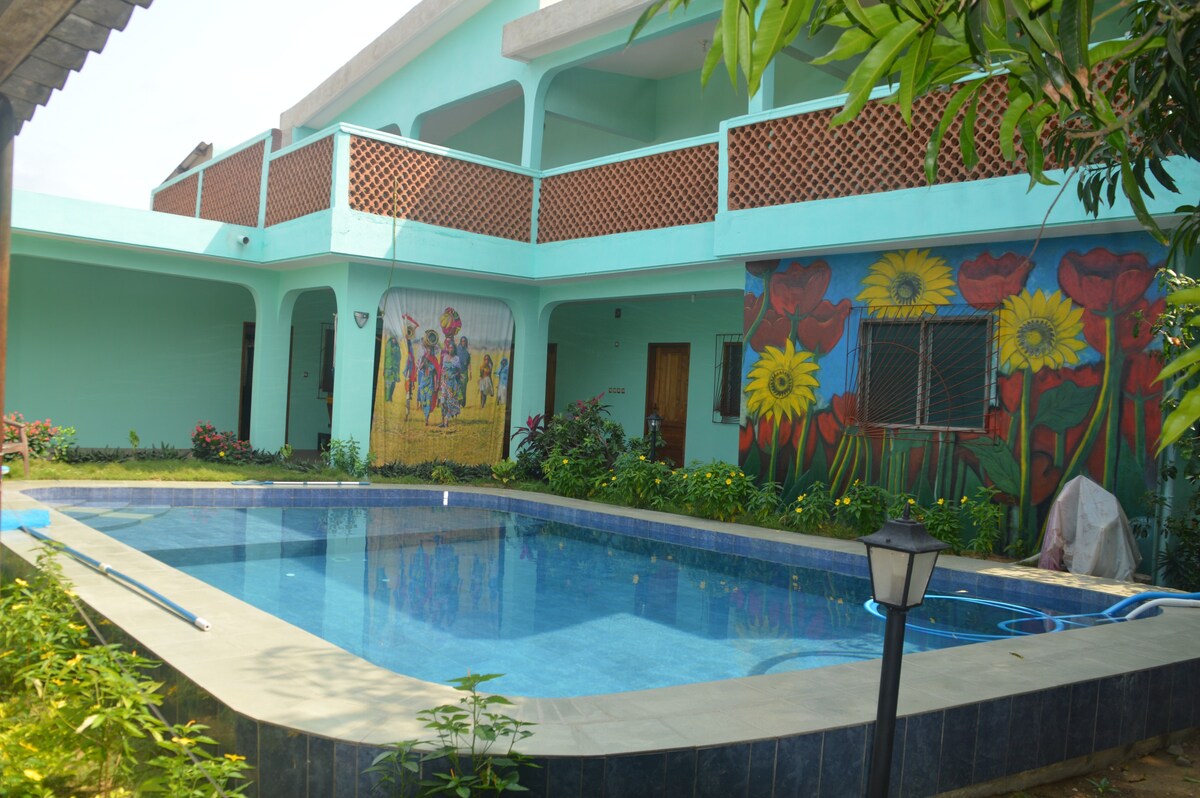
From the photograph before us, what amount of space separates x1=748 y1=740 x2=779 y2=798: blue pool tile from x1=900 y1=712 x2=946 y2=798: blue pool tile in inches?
23.2

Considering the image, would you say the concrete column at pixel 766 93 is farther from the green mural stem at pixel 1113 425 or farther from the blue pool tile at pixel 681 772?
the blue pool tile at pixel 681 772

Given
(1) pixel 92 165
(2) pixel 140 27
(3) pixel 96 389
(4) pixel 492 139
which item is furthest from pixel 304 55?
(2) pixel 140 27

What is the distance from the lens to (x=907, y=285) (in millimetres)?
9391

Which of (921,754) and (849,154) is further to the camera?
(849,154)

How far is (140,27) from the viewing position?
2756mm

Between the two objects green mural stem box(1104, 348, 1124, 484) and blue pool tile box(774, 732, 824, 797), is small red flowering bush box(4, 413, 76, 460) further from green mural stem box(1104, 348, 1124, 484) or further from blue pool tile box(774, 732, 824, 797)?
green mural stem box(1104, 348, 1124, 484)

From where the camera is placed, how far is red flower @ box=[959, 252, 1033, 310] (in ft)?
28.4

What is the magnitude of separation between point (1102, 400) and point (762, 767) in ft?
20.5

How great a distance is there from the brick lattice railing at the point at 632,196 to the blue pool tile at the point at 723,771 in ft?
27.3

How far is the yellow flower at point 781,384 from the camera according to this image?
1018cm

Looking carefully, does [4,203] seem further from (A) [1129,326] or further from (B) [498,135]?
(B) [498,135]

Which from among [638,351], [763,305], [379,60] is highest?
[379,60]

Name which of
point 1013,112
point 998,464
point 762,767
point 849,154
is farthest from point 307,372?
point 1013,112

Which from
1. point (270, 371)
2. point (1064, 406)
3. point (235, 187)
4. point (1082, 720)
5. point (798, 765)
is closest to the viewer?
point (798, 765)
